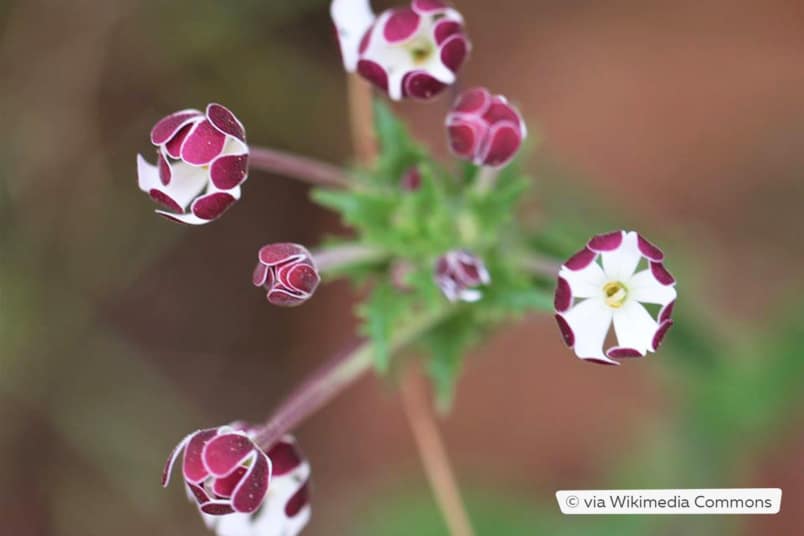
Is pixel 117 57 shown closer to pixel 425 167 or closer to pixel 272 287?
pixel 425 167

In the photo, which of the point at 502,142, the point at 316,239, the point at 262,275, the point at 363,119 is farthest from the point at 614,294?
Result: the point at 316,239

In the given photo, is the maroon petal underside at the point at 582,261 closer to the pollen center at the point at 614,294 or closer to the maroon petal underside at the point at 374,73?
the pollen center at the point at 614,294

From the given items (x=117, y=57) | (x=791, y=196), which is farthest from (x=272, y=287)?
(x=791, y=196)

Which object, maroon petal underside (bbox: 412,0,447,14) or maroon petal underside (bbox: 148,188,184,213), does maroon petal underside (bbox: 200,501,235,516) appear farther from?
maroon petal underside (bbox: 412,0,447,14)

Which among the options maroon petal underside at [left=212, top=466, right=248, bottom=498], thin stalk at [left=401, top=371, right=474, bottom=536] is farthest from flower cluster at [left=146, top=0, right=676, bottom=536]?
thin stalk at [left=401, top=371, right=474, bottom=536]

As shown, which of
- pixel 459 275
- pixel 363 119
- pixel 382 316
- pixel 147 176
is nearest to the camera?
pixel 147 176

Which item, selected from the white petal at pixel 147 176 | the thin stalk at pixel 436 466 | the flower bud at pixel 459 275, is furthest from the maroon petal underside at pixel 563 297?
the thin stalk at pixel 436 466

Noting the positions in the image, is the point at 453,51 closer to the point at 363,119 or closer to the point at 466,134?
the point at 466,134
